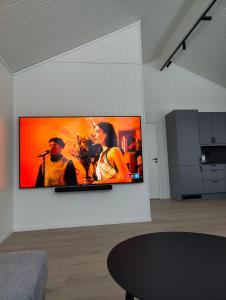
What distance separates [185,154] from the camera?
5.18m

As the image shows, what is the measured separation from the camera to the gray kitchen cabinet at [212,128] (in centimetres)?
544

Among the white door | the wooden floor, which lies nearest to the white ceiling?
the white door

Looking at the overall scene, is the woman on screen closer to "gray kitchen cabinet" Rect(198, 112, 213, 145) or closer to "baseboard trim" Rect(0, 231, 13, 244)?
"baseboard trim" Rect(0, 231, 13, 244)

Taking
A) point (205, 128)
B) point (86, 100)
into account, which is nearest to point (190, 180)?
point (205, 128)

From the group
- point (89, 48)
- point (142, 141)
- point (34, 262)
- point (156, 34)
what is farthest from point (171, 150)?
point (34, 262)

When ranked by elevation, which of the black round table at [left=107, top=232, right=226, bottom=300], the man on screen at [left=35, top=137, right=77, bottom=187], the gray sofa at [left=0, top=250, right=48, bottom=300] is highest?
the man on screen at [left=35, top=137, right=77, bottom=187]

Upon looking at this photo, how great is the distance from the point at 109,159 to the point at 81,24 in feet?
6.73

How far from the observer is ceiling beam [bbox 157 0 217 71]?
3318 millimetres

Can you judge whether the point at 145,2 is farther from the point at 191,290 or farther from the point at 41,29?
the point at 191,290

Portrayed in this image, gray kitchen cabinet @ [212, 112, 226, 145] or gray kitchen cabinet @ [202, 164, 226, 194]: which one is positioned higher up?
gray kitchen cabinet @ [212, 112, 226, 145]

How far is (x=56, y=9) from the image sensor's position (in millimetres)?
2537

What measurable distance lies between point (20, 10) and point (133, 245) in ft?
8.63

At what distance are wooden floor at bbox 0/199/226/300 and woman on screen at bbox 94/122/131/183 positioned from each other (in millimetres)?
750

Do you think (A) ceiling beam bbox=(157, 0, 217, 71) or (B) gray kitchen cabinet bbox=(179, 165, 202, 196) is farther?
(B) gray kitchen cabinet bbox=(179, 165, 202, 196)
